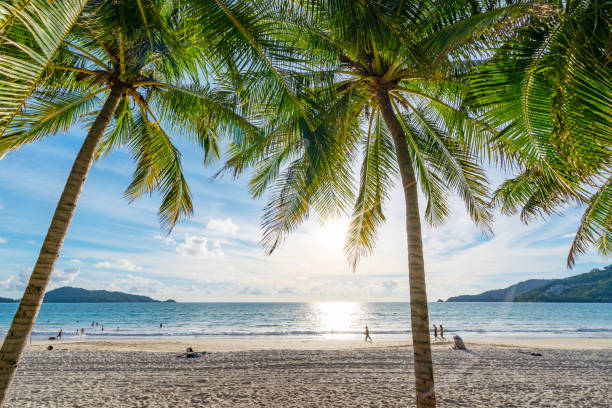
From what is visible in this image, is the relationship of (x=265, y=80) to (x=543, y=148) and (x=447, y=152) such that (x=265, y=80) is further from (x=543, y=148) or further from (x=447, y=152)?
(x=447, y=152)

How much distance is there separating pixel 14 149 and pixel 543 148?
7334 millimetres

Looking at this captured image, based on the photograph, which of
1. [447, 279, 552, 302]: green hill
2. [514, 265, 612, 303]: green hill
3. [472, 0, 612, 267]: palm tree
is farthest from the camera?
[447, 279, 552, 302]: green hill

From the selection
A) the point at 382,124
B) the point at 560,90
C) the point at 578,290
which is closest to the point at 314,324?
the point at 382,124

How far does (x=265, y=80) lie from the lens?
4047 mm

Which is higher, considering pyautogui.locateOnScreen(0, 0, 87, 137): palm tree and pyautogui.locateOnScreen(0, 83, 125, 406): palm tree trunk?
pyautogui.locateOnScreen(0, 0, 87, 137): palm tree

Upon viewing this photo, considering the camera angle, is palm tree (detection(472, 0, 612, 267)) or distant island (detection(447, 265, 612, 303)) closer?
palm tree (detection(472, 0, 612, 267))

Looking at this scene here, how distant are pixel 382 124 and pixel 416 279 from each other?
3601 millimetres

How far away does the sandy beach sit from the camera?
6.79 meters

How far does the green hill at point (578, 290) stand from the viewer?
265 feet

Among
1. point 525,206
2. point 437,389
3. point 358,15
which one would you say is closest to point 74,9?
point 358,15

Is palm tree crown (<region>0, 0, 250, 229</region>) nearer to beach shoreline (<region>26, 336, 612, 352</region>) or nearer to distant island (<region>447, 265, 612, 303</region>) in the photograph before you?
beach shoreline (<region>26, 336, 612, 352</region>)

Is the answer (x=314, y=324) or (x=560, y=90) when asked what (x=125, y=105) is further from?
(x=314, y=324)

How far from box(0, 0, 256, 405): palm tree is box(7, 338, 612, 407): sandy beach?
435 centimetres

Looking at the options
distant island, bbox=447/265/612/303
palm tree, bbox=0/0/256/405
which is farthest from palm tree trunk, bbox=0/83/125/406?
distant island, bbox=447/265/612/303
